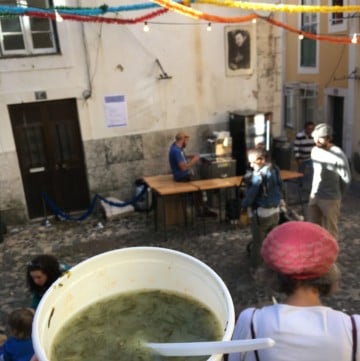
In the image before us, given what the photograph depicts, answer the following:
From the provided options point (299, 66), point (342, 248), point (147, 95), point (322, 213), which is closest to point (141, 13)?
point (147, 95)

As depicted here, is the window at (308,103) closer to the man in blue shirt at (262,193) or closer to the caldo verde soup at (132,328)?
the man in blue shirt at (262,193)

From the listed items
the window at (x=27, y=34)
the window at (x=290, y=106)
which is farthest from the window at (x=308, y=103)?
the window at (x=27, y=34)

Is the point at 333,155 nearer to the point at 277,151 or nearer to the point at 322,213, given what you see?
the point at 322,213

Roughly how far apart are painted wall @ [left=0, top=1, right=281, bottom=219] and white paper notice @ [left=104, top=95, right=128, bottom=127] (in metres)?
0.09

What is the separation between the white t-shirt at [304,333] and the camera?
154 centimetres

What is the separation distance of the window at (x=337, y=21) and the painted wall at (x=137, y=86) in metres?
3.88

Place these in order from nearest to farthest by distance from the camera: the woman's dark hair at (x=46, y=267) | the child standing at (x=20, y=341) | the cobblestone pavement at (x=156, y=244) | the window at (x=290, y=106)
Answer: the child standing at (x=20, y=341), the woman's dark hair at (x=46, y=267), the cobblestone pavement at (x=156, y=244), the window at (x=290, y=106)

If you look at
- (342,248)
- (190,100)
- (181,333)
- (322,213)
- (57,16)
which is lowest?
(342,248)

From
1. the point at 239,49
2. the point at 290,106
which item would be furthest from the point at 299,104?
the point at 239,49

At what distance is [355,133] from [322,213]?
700 centimetres

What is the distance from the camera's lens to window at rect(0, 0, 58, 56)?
7.64 m

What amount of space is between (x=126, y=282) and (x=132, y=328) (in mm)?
477

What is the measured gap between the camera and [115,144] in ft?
28.3

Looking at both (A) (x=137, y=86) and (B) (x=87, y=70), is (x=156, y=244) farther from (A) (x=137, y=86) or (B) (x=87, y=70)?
(B) (x=87, y=70)
